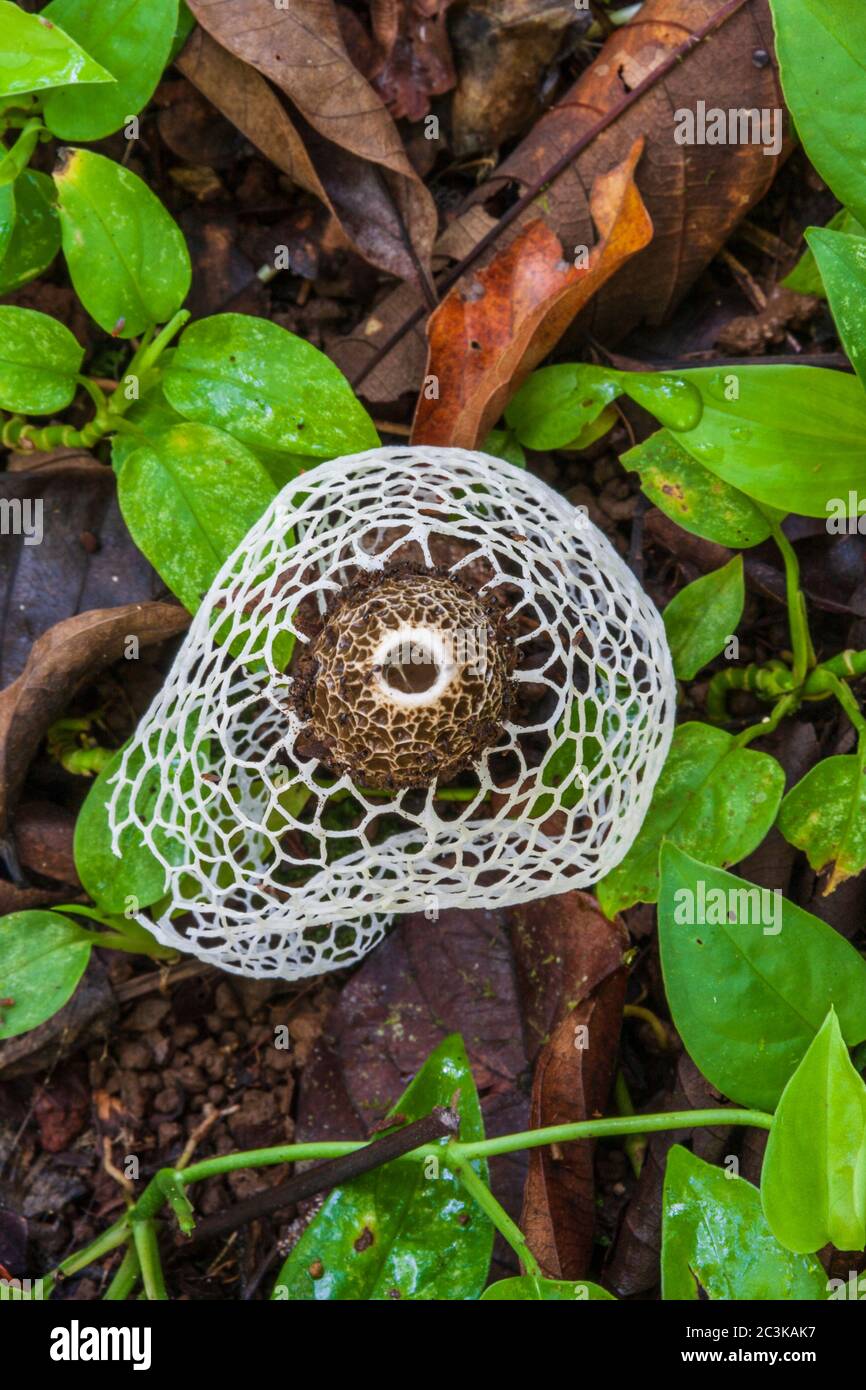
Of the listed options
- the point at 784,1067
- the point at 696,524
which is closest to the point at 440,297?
the point at 696,524

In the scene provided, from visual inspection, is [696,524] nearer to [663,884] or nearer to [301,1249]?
[663,884]

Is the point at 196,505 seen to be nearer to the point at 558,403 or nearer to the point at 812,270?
the point at 558,403

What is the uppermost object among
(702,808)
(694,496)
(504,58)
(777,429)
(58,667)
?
(504,58)

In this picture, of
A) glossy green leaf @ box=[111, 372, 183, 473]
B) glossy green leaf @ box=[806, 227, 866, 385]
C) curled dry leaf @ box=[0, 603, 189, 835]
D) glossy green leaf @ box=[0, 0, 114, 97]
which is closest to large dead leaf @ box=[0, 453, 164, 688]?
curled dry leaf @ box=[0, 603, 189, 835]

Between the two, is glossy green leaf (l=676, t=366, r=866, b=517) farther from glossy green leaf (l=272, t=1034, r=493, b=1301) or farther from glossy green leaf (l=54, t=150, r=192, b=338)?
glossy green leaf (l=272, t=1034, r=493, b=1301)

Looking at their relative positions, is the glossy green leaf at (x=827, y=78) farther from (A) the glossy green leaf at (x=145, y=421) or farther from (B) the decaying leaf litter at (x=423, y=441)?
(A) the glossy green leaf at (x=145, y=421)

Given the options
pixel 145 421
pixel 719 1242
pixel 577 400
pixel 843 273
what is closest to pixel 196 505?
pixel 145 421
